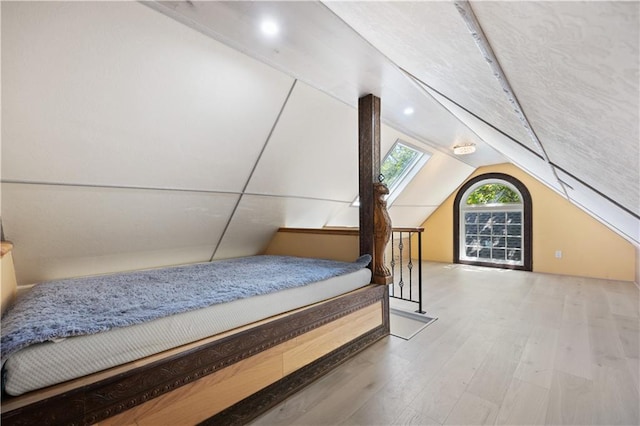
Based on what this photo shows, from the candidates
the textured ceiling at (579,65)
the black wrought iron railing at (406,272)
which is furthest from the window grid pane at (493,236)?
the textured ceiling at (579,65)

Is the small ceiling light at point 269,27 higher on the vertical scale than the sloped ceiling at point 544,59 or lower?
higher

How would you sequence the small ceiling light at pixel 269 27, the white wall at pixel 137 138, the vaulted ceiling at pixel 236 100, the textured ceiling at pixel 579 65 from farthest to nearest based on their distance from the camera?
1. the small ceiling light at pixel 269 27
2. the white wall at pixel 137 138
3. the vaulted ceiling at pixel 236 100
4. the textured ceiling at pixel 579 65

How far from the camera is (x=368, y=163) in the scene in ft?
7.18

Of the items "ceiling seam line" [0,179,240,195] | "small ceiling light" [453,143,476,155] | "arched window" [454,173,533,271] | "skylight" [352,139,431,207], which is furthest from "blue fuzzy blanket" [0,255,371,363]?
"arched window" [454,173,533,271]

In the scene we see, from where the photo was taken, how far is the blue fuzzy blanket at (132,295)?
0.93 metres

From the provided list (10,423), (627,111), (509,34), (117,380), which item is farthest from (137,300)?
(627,111)

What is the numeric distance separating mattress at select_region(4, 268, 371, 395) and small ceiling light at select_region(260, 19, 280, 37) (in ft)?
4.61

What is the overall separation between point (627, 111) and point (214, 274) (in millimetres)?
2092

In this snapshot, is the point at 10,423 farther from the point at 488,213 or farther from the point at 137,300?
the point at 488,213

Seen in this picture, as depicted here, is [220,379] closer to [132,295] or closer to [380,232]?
[132,295]

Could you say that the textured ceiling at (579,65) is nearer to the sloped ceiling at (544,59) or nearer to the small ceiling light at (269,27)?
the sloped ceiling at (544,59)

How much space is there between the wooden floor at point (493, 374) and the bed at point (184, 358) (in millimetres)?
189

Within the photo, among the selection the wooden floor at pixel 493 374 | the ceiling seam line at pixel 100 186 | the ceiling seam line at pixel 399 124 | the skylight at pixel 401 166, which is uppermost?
the ceiling seam line at pixel 399 124

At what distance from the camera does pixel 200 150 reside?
194 centimetres
